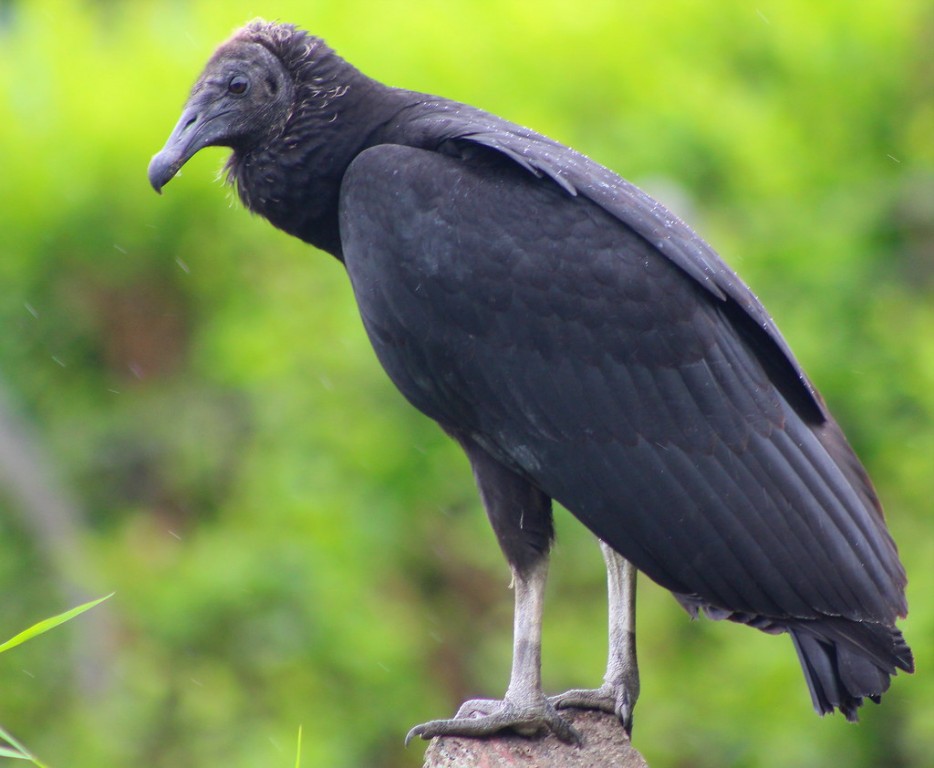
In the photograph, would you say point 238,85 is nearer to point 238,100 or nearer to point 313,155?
point 238,100

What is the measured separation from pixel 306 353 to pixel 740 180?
2.80 m

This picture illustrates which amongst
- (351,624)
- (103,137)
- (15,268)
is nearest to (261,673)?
(351,624)

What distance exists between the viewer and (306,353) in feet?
22.1

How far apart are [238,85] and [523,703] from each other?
1.50 m

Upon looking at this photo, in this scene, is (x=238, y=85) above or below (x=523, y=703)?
above

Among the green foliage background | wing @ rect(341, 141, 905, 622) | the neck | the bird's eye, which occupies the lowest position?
the green foliage background

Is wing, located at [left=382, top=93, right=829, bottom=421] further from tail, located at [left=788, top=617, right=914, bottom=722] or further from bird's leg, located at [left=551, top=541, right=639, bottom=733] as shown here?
bird's leg, located at [left=551, top=541, right=639, bottom=733]

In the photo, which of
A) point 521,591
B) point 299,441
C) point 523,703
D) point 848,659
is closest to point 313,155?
point 521,591

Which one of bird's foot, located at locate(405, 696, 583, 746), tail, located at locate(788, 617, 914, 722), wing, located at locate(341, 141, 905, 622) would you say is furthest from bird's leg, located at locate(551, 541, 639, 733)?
tail, located at locate(788, 617, 914, 722)

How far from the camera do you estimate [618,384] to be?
9.88ft

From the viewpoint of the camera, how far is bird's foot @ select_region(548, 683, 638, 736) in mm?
3268

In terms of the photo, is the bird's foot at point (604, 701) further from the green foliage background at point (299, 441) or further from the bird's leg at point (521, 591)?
the green foliage background at point (299, 441)

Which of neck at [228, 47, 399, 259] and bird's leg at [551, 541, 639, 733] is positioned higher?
neck at [228, 47, 399, 259]

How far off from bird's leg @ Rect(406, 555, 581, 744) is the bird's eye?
4.02 ft
